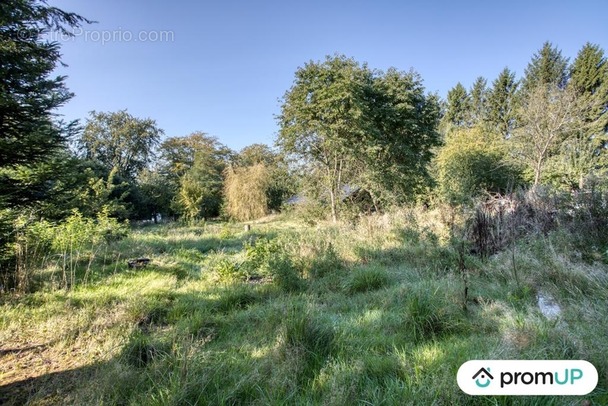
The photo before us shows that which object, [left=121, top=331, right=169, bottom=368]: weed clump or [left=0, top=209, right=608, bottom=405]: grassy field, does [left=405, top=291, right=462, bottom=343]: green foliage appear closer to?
[left=0, top=209, right=608, bottom=405]: grassy field

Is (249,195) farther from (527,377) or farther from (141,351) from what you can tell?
(527,377)

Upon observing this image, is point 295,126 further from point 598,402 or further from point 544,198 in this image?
point 598,402

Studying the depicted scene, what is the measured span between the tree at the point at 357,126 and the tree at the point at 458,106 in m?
22.8

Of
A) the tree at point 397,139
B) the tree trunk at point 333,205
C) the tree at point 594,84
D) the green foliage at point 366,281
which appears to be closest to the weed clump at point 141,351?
the green foliage at point 366,281

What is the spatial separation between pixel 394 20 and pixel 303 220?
8.11 m

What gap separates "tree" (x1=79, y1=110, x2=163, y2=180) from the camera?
86.2 ft

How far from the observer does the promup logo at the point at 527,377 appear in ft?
4.51

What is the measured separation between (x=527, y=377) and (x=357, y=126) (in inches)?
389

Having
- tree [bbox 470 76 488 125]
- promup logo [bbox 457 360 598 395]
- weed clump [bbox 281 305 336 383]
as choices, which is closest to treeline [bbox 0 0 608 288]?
tree [bbox 470 76 488 125]

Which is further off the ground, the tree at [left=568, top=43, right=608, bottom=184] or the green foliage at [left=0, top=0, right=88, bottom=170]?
the tree at [left=568, top=43, right=608, bottom=184]

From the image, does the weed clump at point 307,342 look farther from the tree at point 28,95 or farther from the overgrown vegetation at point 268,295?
the tree at point 28,95

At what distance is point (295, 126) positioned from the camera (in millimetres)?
10969

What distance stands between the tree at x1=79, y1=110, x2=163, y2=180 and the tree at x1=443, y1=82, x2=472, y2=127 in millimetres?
33163

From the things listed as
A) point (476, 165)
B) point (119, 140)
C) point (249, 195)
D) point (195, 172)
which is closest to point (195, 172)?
point (195, 172)
